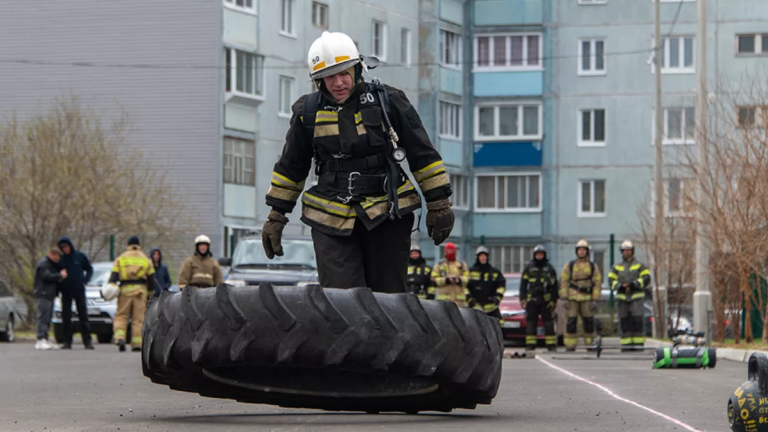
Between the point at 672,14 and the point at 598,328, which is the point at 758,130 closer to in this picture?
the point at 598,328

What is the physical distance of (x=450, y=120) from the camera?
60.2 meters

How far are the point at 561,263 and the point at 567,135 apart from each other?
4.91 meters

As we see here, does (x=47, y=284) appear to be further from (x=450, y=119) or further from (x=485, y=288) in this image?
(x=450, y=119)

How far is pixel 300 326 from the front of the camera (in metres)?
7.68

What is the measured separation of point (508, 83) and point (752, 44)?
29.7 feet

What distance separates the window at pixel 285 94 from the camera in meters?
52.4

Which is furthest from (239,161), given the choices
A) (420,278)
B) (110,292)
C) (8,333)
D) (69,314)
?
(110,292)

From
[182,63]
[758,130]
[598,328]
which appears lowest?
[598,328]

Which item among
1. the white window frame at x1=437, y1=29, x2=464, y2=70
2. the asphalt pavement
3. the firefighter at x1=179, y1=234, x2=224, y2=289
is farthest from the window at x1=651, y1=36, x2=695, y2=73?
the asphalt pavement

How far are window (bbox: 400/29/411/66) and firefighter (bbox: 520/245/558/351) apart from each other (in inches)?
1236

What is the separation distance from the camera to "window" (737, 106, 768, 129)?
74.4 ft

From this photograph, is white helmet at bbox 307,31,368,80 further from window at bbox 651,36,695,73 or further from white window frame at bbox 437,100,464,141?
window at bbox 651,36,695,73

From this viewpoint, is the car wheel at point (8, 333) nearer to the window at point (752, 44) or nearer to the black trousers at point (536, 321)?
the black trousers at point (536, 321)

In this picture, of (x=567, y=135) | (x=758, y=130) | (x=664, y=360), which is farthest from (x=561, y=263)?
(x=664, y=360)
